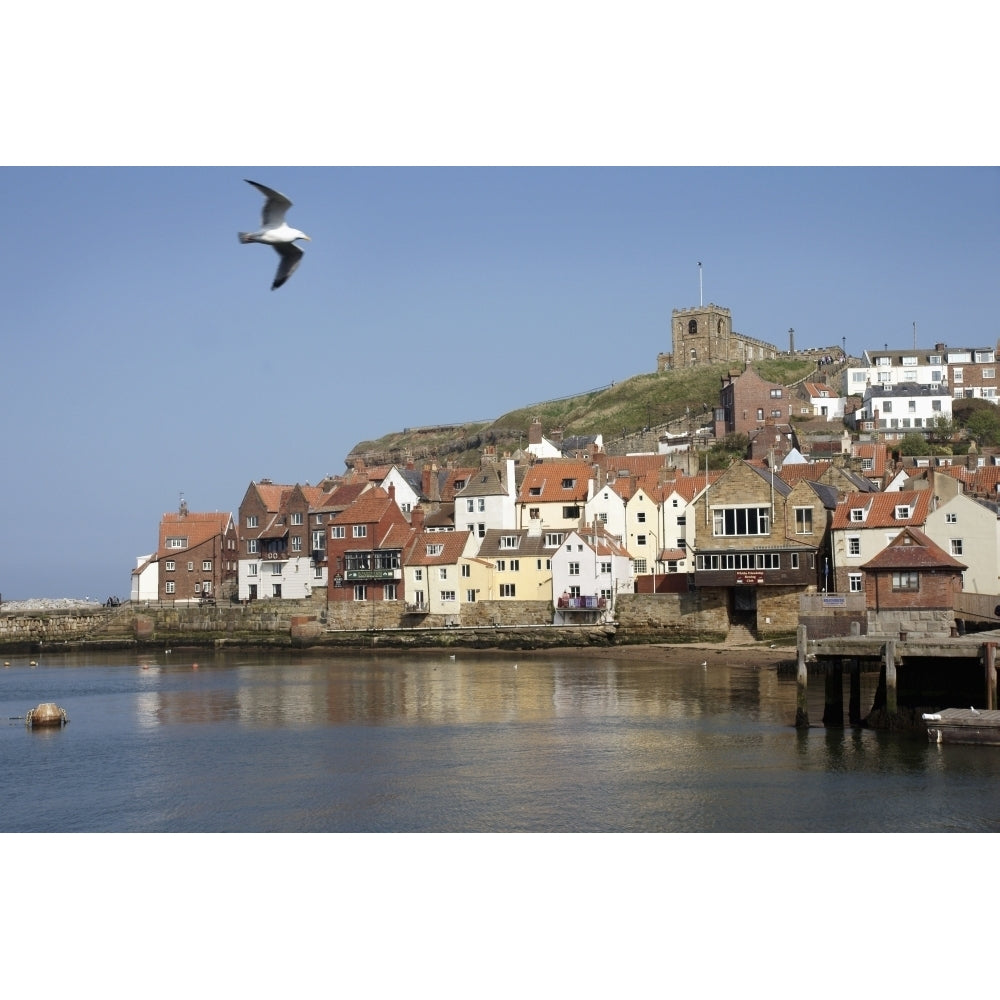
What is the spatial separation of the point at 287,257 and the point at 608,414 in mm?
88562

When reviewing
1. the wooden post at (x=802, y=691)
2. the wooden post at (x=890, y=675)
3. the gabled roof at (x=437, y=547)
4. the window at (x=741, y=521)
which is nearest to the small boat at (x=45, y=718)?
the wooden post at (x=802, y=691)

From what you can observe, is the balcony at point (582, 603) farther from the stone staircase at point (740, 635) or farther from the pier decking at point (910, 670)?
the pier decking at point (910, 670)

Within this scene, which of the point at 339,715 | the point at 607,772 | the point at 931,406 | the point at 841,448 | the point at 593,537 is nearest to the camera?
the point at 607,772

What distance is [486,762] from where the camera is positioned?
98.1 feet

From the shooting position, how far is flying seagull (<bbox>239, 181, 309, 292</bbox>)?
Result: 2130cm

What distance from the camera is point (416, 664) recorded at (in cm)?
5556

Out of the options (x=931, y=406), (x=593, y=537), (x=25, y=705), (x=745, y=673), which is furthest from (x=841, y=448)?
(x=25, y=705)

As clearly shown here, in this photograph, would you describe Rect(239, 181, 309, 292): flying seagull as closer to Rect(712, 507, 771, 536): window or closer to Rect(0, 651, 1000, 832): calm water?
Rect(0, 651, 1000, 832): calm water

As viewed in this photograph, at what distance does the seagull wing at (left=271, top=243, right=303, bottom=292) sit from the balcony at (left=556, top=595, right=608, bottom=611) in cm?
3958

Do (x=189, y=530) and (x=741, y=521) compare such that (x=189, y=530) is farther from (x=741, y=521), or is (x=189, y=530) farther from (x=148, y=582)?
(x=741, y=521)

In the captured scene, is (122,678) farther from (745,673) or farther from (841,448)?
(841,448)

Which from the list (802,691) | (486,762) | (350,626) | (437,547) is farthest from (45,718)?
(437,547)

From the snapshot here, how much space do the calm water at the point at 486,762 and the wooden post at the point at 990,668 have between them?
6.05 feet

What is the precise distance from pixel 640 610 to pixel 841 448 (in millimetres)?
24365
